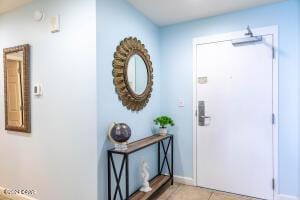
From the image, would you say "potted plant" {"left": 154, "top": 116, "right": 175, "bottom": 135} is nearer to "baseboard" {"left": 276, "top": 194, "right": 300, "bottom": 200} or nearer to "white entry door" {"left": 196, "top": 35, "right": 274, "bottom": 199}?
"white entry door" {"left": 196, "top": 35, "right": 274, "bottom": 199}

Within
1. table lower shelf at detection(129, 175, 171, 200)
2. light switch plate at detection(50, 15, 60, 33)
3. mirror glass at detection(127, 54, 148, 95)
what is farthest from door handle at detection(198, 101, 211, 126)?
light switch plate at detection(50, 15, 60, 33)

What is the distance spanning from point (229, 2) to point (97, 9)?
62.3 inches

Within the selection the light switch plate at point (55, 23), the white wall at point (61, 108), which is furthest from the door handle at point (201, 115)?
the light switch plate at point (55, 23)

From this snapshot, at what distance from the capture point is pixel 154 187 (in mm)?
2646

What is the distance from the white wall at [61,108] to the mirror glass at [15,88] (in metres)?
0.17

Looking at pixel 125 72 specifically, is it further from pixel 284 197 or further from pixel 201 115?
pixel 284 197

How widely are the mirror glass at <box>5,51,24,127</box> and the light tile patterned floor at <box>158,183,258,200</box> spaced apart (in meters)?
2.10

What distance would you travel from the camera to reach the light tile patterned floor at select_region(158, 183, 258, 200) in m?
2.59

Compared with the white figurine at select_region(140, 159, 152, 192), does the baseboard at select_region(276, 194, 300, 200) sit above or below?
below

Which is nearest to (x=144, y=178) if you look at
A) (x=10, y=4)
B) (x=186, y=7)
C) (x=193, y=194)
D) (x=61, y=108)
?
(x=193, y=194)

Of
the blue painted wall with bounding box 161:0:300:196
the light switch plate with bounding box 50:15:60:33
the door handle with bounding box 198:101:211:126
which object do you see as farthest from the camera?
the door handle with bounding box 198:101:211:126

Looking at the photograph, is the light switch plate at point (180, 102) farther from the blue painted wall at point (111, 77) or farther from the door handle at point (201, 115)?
the blue painted wall at point (111, 77)

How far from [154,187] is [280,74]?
212 centimetres

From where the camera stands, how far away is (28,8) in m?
2.43
